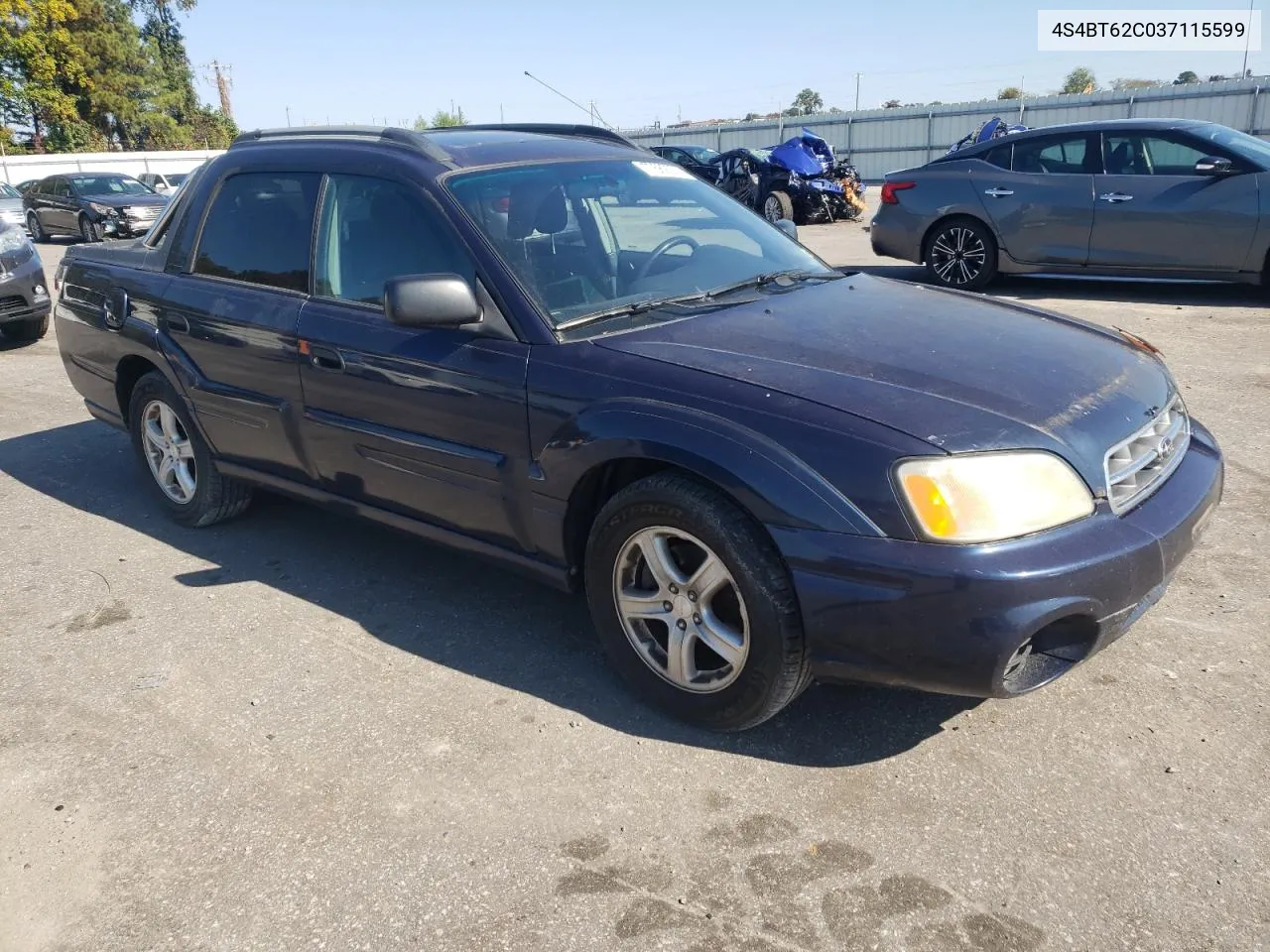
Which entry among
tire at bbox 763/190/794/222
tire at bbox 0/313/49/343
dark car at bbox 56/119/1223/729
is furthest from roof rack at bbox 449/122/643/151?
tire at bbox 763/190/794/222

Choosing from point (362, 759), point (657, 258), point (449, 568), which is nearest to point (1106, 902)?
point (362, 759)

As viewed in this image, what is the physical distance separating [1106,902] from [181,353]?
3999mm

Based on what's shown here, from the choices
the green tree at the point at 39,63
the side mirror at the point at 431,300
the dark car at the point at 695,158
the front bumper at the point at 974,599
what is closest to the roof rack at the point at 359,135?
the side mirror at the point at 431,300

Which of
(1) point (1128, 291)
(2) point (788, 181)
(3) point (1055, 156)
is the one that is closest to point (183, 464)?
(3) point (1055, 156)

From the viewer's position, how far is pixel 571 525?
3.20 m

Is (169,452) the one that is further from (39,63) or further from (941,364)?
(39,63)

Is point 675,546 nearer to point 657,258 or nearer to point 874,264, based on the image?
point 657,258

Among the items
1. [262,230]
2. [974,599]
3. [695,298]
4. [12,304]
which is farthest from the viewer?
[12,304]

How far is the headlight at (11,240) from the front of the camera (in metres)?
9.23

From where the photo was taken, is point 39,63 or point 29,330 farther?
point 39,63

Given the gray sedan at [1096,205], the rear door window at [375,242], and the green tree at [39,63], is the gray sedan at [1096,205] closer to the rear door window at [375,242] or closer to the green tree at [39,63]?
the rear door window at [375,242]

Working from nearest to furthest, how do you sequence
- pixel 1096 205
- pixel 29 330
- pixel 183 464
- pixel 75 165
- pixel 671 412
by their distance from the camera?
1. pixel 671 412
2. pixel 183 464
3. pixel 1096 205
4. pixel 29 330
5. pixel 75 165

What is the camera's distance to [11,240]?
30.7ft

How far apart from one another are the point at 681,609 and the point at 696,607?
0.06 metres
